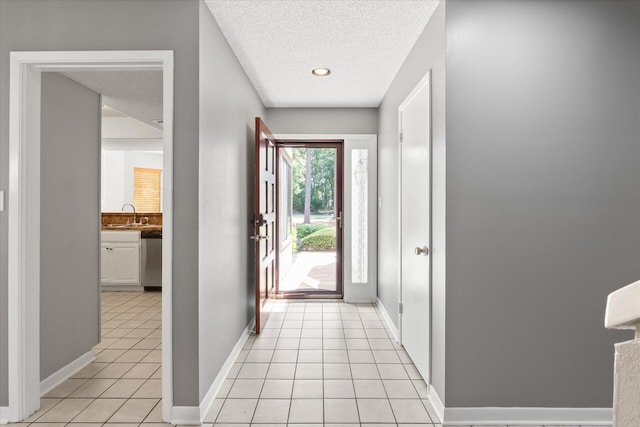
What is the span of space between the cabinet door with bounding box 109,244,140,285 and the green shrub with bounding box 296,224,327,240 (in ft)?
11.7

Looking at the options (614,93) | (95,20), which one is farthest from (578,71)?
(95,20)

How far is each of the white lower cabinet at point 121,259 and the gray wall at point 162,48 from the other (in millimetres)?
3332

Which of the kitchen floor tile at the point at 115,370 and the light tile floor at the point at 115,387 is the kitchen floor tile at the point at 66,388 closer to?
the light tile floor at the point at 115,387

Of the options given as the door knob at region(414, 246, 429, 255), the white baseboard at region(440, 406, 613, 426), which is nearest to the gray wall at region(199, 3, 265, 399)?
the door knob at region(414, 246, 429, 255)

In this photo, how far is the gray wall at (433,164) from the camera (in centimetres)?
212

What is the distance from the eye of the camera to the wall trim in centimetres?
215

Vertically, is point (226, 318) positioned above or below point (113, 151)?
below

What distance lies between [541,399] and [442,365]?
1.83 ft

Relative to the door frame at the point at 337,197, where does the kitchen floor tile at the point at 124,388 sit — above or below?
below

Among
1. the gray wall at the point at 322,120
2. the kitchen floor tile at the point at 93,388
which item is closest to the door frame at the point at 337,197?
the gray wall at the point at 322,120

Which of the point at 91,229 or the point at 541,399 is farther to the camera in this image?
the point at 91,229

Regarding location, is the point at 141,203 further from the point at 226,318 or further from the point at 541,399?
the point at 541,399

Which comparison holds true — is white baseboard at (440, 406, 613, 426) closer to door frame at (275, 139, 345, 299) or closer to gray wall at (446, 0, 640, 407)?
gray wall at (446, 0, 640, 407)

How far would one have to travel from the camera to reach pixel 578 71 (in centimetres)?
208
